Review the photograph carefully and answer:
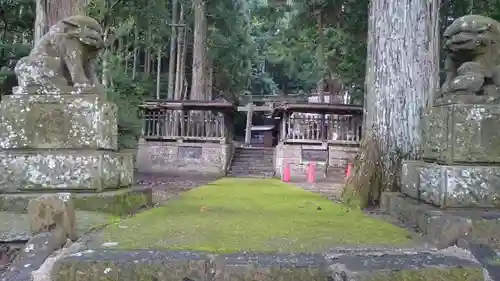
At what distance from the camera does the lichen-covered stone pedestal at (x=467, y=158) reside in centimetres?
364

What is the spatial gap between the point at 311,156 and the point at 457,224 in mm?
15027

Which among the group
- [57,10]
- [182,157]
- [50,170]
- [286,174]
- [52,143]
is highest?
[57,10]

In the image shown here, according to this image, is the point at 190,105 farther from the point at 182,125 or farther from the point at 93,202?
the point at 93,202

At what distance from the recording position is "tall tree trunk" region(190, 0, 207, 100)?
827 inches

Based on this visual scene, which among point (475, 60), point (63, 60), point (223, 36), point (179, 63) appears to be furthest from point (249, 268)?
point (223, 36)

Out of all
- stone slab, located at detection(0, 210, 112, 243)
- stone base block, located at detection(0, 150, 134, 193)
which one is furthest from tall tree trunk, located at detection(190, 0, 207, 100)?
stone slab, located at detection(0, 210, 112, 243)

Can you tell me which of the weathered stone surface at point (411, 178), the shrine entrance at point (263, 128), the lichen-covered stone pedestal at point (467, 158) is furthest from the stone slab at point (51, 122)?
the shrine entrance at point (263, 128)

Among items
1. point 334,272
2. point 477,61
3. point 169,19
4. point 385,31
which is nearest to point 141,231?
point 334,272

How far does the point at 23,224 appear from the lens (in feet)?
11.2

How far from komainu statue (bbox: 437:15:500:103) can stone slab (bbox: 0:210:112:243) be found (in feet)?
9.85

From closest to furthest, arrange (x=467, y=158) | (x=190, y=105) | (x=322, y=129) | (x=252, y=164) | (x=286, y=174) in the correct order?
(x=467, y=158) < (x=286, y=174) < (x=322, y=129) < (x=190, y=105) < (x=252, y=164)

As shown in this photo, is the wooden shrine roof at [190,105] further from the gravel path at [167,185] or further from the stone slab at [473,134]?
the stone slab at [473,134]

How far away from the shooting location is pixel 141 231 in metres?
3.47

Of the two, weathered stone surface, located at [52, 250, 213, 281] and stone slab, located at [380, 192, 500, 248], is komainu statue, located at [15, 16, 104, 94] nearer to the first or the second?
weathered stone surface, located at [52, 250, 213, 281]
